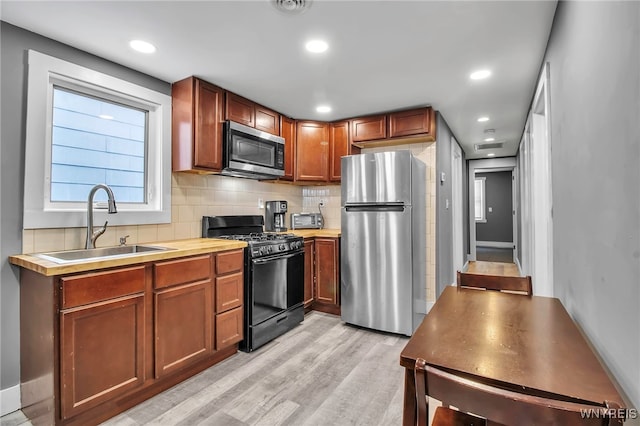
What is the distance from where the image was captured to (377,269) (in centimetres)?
313

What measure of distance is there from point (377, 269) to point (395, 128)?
62.0 inches

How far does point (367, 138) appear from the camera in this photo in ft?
12.3

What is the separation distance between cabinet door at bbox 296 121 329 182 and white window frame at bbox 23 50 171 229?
5.18ft

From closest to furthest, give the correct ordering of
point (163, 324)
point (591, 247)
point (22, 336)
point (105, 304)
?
point (591, 247) < point (105, 304) < point (22, 336) < point (163, 324)

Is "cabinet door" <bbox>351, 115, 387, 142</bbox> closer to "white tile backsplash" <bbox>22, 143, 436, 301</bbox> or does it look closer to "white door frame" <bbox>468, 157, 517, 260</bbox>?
"white tile backsplash" <bbox>22, 143, 436, 301</bbox>

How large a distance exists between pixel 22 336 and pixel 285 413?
165 cm

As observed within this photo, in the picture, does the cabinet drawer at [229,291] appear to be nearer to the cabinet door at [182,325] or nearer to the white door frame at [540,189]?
the cabinet door at [182,325]

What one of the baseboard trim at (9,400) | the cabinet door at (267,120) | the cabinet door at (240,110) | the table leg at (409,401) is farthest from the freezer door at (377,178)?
the baseboard trim at (9,400)

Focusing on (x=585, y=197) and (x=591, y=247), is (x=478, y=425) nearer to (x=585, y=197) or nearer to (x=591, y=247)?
(x=591, y=247)

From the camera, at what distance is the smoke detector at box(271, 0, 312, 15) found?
1714 millimetres

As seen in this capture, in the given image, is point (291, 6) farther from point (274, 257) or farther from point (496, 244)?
Result: point (496, 244)

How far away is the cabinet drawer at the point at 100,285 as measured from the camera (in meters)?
1.62

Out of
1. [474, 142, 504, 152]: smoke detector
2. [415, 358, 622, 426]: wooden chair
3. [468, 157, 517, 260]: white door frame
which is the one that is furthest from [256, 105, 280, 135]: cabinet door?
[468, 157, 517, 260]: white door frame

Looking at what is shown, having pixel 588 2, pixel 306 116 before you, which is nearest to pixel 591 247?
pixel 588 2
